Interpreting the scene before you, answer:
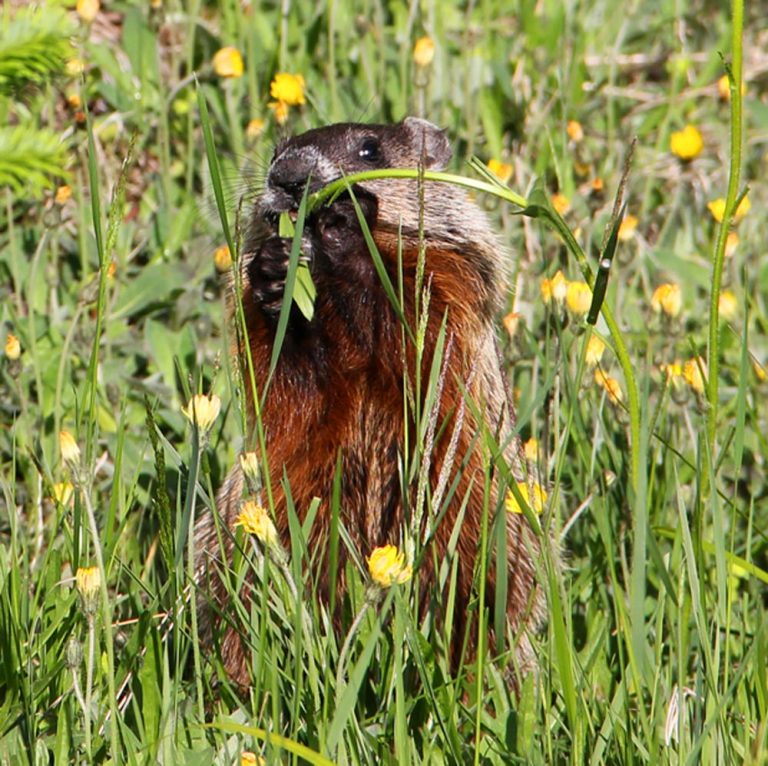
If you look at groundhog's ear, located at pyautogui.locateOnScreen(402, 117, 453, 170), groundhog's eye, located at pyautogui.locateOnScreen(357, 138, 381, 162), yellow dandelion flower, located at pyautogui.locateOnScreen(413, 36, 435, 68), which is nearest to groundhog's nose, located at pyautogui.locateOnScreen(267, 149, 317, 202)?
groundhog's eye, located at pyautogui.locateOnScreen(357, 138, 381, 162)

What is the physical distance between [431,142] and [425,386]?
4.12 feet

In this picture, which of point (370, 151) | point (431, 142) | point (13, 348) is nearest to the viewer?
point (13, 348)

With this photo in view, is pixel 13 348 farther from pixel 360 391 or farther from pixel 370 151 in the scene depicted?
pixel 370 151

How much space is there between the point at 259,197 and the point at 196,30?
7.05 ft

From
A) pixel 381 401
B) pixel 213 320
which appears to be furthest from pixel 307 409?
pixel 213 320

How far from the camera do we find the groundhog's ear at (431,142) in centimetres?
441

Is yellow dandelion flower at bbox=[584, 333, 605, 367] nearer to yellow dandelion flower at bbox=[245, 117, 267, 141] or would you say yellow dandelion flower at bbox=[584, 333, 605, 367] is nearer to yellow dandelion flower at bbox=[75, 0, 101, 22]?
yellow dandelion flower at bbox=[75, 0, 101, 22]

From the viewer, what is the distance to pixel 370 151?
4160 mm

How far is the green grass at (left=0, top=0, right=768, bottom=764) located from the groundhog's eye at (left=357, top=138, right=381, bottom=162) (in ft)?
1.31

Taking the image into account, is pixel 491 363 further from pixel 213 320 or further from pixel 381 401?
pixel 213 320

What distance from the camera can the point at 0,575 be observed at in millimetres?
3107

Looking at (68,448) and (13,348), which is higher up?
(68,448)

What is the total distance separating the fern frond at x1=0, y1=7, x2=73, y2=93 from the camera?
2.15m

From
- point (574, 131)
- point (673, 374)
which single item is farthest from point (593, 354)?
point (574, 131)
